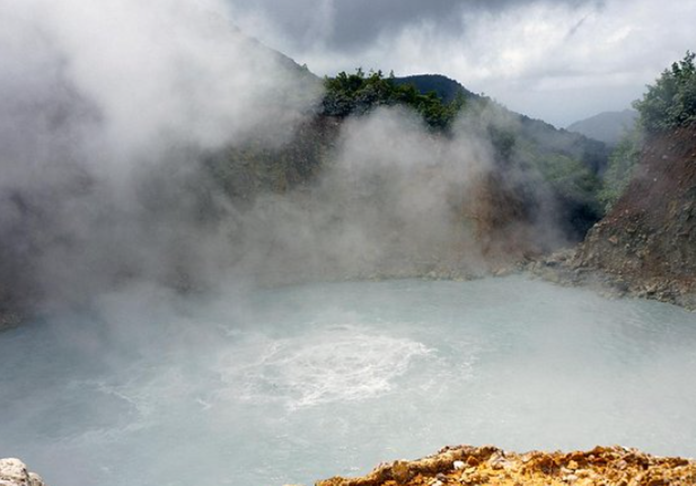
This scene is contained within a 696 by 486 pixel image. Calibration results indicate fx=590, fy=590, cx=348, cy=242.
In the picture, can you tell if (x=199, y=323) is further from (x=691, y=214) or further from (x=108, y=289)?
(x=691, y=214)

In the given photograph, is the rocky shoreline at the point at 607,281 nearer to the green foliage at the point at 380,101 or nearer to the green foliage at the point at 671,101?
the green foliage at the point at 671,101

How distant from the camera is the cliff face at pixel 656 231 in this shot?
18484 millimetres

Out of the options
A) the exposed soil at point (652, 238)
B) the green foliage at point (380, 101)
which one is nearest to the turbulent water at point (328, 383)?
the exposed soil at point (652, 238)

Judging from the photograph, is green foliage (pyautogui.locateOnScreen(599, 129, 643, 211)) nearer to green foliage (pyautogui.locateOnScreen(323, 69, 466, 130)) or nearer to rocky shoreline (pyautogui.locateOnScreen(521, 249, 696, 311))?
rocky shoreline (pyautogui.locateOnScreen(521, 249, 696, 311))

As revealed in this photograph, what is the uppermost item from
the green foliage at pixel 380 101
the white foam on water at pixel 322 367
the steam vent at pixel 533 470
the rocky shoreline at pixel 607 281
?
the green foliage at pixel 380 101

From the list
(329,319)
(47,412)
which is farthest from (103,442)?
(329,319)

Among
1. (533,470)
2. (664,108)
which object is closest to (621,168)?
(664,108)

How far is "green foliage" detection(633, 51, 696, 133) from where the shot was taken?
20.2 meters

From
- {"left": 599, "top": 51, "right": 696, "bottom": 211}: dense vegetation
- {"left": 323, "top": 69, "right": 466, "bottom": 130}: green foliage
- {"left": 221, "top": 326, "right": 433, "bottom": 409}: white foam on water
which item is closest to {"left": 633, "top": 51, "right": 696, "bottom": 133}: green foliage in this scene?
{"left": 599, "top": 51, "right": 696, "bottom": 211}: dense vegetation

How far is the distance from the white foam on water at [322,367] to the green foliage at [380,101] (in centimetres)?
1297

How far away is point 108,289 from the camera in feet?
68.4

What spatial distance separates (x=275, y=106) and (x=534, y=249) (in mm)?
12551

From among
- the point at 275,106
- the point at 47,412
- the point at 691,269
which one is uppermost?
the point at 275,106

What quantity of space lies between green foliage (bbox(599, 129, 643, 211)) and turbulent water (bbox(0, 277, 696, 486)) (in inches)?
224
